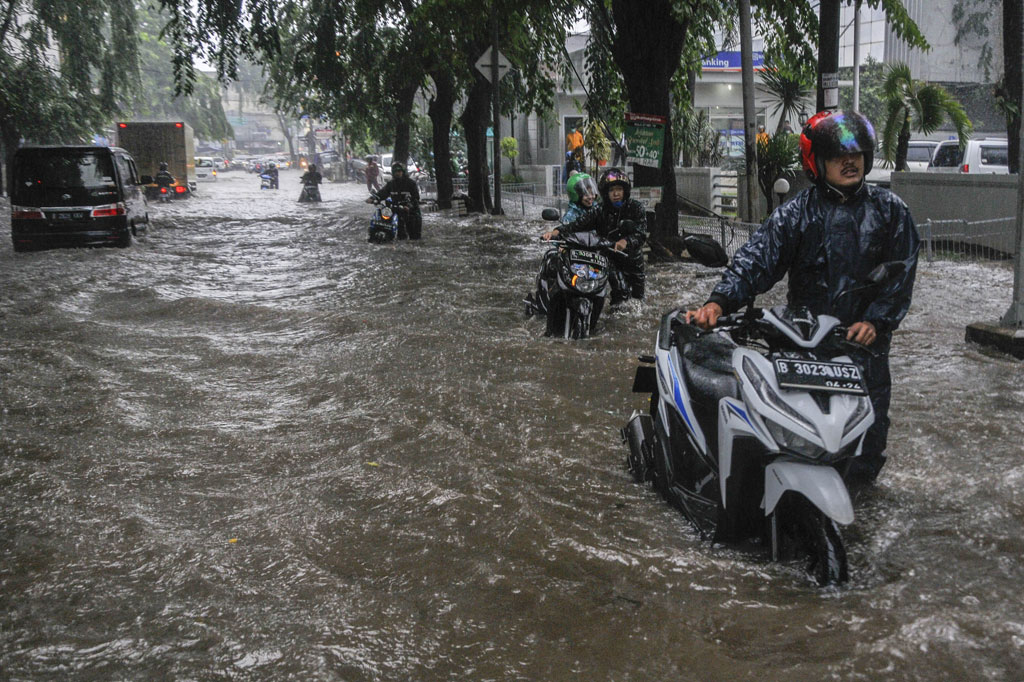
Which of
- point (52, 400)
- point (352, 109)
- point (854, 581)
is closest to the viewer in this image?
point (854, 581)

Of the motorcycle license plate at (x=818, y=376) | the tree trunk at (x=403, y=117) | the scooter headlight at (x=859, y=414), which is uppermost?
the tree trunk at (x=403, y=117)

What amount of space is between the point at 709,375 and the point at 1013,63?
16.1 m

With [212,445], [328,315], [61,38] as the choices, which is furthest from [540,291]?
[61,38]

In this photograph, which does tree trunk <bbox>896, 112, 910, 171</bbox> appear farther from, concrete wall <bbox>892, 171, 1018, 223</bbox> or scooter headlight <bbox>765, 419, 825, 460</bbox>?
scooter headlight <bbox>765, 419, 825, 460</bbox>

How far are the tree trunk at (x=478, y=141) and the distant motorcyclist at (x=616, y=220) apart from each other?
16724mm

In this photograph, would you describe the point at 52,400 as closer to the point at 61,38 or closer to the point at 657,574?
the point at 657,574

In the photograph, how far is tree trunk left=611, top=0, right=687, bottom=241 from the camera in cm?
1385

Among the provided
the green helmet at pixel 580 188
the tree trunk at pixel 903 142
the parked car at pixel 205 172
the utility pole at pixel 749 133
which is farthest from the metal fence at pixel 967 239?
the parked car at pixel 205 172

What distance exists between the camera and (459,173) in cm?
3703

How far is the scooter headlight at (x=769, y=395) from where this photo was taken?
11.5 feet

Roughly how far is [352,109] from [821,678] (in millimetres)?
26918

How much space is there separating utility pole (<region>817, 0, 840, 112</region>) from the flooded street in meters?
2.55

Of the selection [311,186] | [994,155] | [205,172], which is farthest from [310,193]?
[205,172]

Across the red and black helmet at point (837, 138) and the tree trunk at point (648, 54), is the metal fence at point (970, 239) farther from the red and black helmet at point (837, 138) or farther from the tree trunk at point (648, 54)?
the red and black helmet at point (837, 138)
